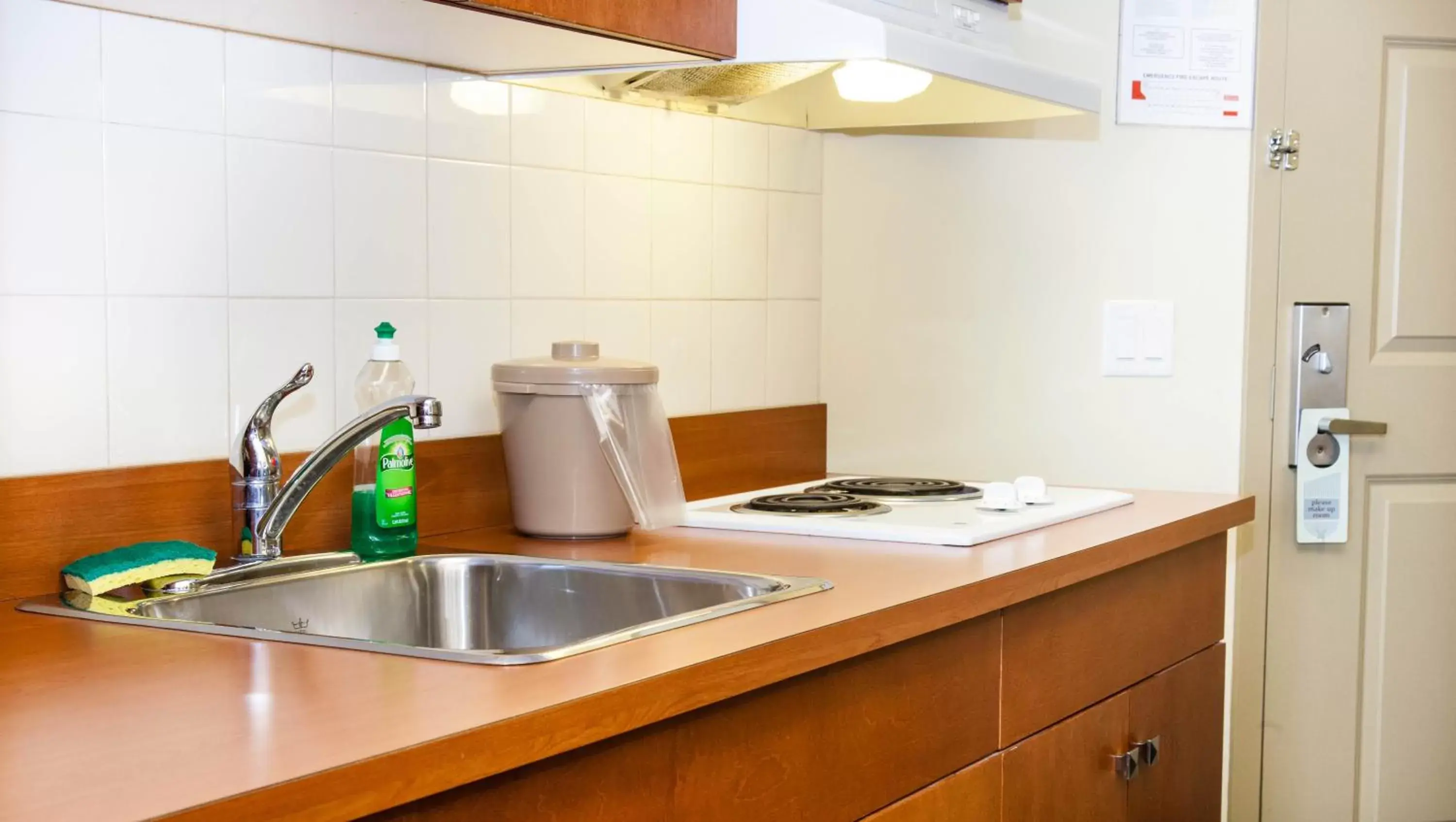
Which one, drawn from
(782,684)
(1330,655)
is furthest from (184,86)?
(1330,655)

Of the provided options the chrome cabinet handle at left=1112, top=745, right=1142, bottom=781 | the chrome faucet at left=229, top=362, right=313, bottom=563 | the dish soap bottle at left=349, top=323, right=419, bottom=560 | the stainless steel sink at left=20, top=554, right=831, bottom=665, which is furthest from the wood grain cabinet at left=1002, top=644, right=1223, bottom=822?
the chrome faucet at left=229, top=362, right=313, bottom=563

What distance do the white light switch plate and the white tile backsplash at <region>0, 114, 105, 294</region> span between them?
1653 mm

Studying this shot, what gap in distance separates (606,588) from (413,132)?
23.2 inches

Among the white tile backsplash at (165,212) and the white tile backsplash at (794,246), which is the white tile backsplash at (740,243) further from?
the white tile backsplash at (165,212)

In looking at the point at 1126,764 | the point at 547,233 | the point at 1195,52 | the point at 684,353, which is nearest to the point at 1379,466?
the point at 1195,52

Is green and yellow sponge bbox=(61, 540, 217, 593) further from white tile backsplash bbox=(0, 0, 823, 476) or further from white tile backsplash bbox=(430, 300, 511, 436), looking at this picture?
white tile backsplash bbox=(430, 300, 511, 436)

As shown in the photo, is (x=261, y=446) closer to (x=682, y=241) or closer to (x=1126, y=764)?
(x=682, y=241)

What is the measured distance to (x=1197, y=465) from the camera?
2451 mm

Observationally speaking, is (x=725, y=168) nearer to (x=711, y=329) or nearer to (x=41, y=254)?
(x=711, y=329)

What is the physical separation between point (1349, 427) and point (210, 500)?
1.88 meters

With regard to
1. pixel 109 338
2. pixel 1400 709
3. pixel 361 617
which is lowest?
pixel 1400 709

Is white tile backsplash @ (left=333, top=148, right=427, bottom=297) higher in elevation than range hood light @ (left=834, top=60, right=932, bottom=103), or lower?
lower

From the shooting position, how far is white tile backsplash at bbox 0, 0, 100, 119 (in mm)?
1288

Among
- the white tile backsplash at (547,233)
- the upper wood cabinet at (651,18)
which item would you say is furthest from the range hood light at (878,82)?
the white tile backsplash at (547,233)
